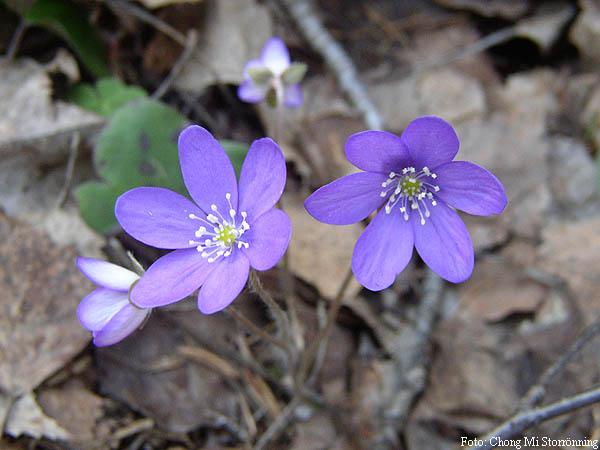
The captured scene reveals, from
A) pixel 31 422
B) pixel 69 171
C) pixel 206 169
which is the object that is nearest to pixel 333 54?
pixel 69 171

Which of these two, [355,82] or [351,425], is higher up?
[355,82]

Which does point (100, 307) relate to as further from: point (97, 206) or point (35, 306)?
point (97, 206)

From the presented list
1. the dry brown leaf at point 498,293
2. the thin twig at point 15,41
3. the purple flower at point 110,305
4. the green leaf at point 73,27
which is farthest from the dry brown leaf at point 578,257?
the thin twig at point 15,41

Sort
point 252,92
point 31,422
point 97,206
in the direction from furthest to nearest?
point 252,92 → point 97,206 → point 31,422

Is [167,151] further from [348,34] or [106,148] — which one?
[348,34]

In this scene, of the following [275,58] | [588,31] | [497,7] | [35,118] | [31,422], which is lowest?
[31,422]

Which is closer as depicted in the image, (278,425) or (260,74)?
(278,425)

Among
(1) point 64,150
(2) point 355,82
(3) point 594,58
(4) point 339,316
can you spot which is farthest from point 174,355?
(3) point 594,58
